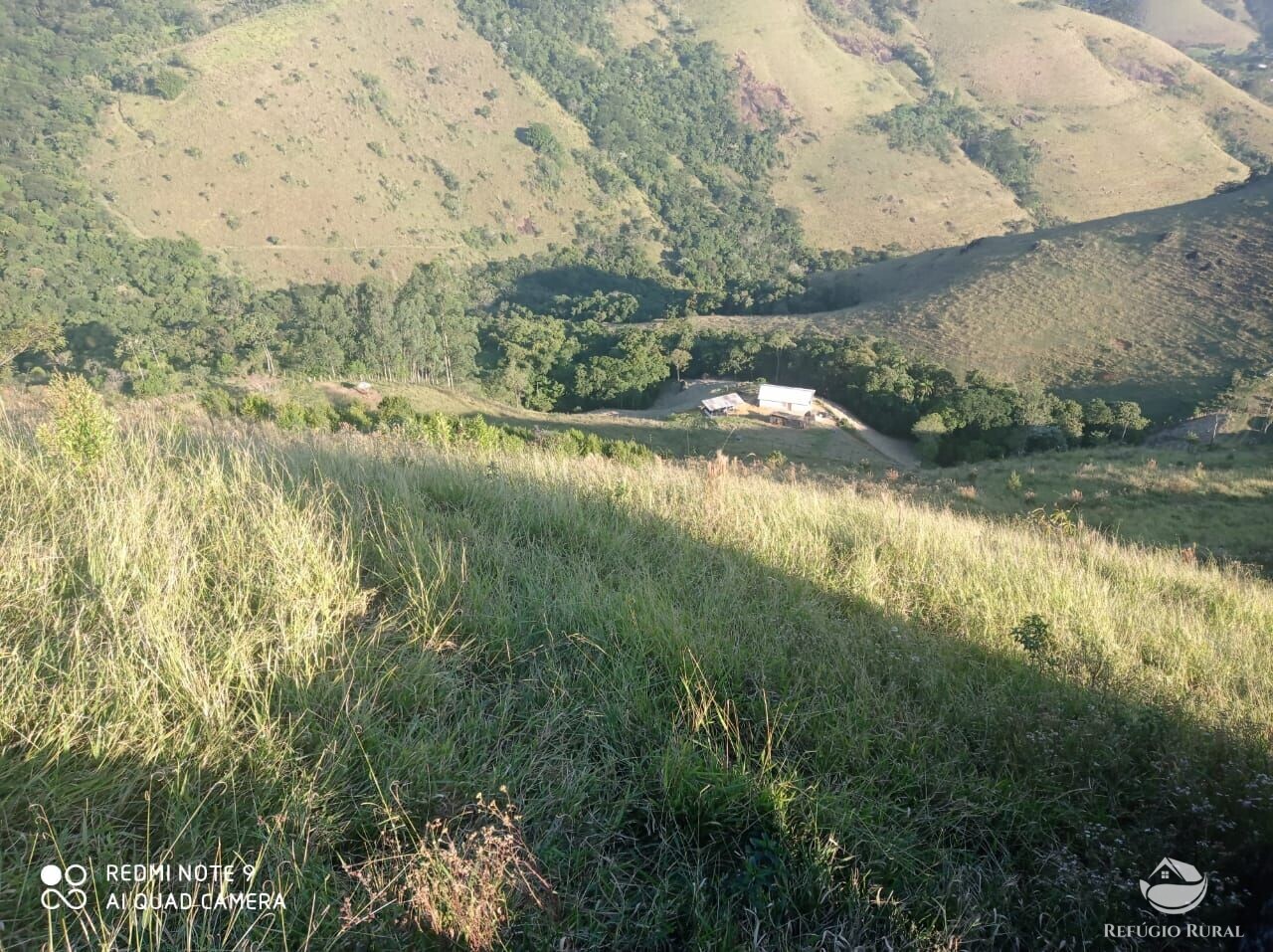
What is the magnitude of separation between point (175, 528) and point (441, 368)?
70.7m

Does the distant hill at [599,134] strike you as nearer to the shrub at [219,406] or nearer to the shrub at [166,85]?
the shrub at [166,85]

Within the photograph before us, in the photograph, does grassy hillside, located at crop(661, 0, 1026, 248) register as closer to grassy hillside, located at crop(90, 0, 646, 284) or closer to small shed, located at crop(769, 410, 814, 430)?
grassy hillside, located at crop(90, 0, 646, 284)

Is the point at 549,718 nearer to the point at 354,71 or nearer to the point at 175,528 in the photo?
the point at 175,528

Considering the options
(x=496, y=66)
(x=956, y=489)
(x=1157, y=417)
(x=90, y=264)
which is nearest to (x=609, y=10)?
(x=496, y=66)

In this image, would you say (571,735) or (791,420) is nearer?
(571,735)

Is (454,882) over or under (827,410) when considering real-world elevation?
over

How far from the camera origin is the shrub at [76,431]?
3.95 metres

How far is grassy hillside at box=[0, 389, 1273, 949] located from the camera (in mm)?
1815

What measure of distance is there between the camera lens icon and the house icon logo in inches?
113

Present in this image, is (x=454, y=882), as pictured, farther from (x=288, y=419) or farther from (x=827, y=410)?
(x=827, y=410)

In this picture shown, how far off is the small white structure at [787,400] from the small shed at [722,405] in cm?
180

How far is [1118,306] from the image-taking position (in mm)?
51906

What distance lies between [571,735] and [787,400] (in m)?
46.8

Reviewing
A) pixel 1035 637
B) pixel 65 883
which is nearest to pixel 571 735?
pixel 65 883
